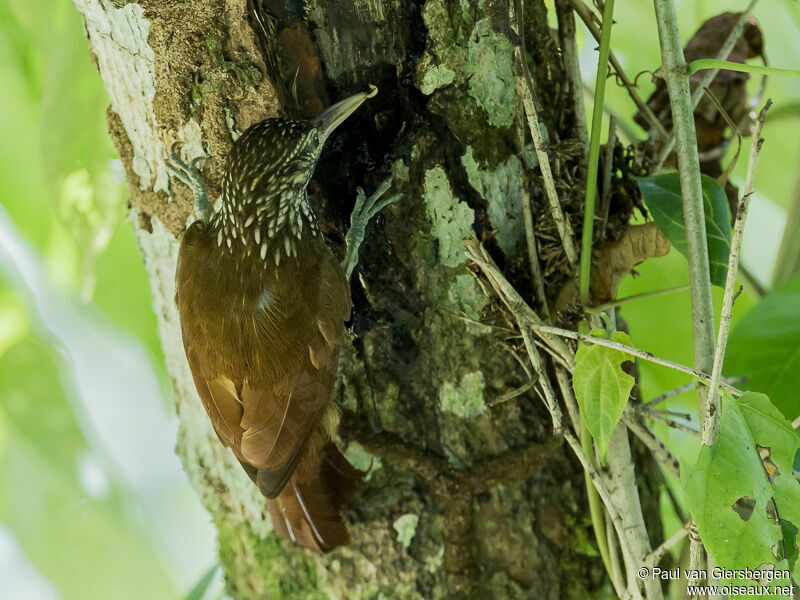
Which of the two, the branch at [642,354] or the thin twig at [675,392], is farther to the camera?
the thin twig at [675,392]

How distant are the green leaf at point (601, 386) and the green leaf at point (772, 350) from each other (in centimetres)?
Result: 22

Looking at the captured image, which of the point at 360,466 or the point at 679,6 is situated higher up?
the point at 679,6

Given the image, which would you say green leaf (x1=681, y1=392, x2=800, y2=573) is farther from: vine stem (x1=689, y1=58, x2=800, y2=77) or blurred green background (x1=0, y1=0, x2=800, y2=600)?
blurred green background (x1=0, y1=0, x2=800, y2=600)

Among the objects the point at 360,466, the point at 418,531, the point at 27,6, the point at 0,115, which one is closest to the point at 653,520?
the point at 418,531

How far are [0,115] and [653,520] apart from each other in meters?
1.88

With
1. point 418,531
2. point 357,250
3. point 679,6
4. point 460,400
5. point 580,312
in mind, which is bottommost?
point 418,531

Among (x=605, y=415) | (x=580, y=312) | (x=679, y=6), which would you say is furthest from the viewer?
(x=679, y=6)

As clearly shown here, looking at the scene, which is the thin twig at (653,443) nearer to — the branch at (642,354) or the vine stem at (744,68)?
the branch at (642,354)

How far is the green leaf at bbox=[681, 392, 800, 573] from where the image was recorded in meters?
0.87

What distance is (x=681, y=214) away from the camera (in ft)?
3.65

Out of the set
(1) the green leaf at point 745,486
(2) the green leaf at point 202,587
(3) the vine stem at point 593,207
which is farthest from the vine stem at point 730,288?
(2) the green leaf at point 202,587

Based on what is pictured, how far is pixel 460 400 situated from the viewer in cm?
134

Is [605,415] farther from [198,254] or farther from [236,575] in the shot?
[236,575]

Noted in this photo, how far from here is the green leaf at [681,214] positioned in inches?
44.0
